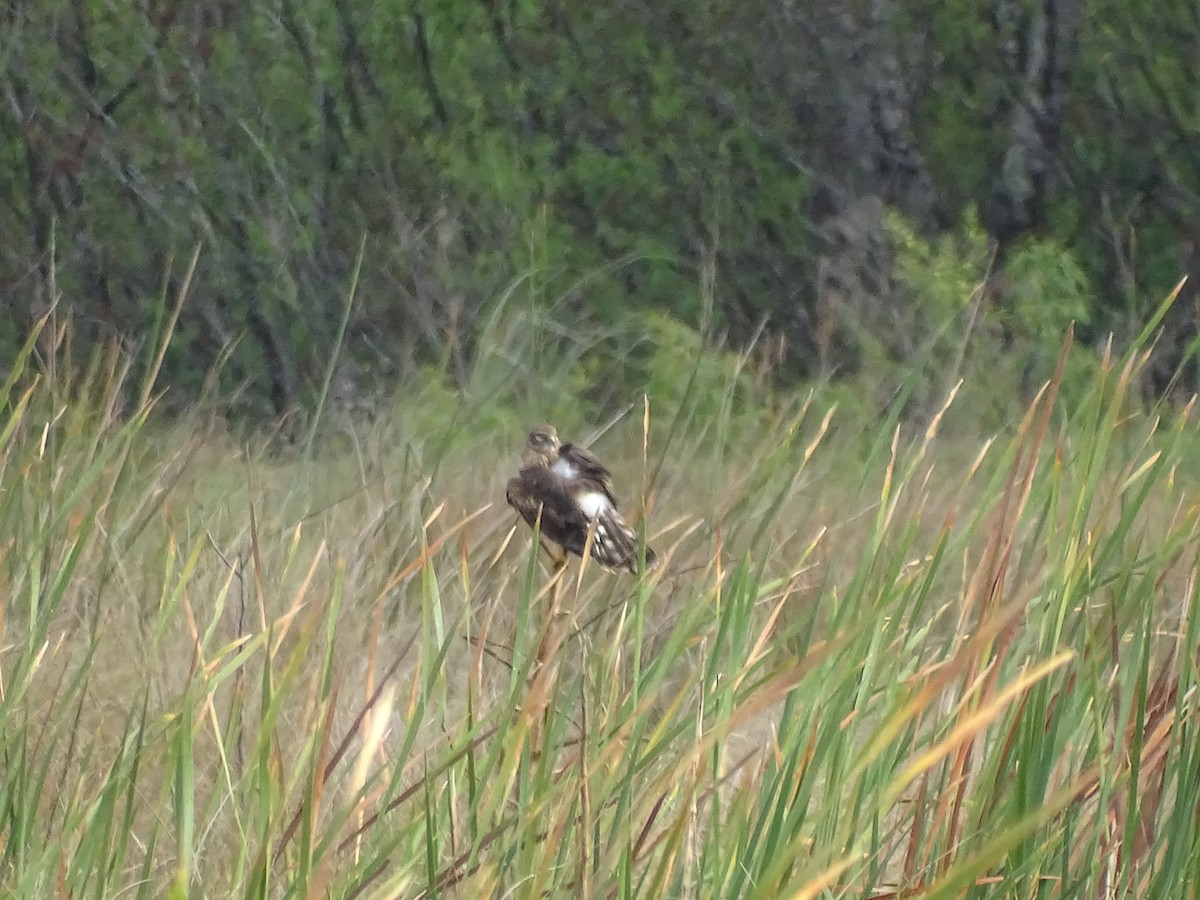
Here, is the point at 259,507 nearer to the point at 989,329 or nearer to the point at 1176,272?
the point at 989,329

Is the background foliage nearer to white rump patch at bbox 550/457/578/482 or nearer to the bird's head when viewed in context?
the bird's head

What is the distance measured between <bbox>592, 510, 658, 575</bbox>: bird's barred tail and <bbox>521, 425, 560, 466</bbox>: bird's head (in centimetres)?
23

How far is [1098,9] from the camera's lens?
6.42m

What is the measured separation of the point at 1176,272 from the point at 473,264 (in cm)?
268

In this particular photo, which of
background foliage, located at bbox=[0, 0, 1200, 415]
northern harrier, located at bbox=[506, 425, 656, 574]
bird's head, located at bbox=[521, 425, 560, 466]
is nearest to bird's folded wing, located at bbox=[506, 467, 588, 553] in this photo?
northern harrier, located at bbox=[506, 425, 656, 574]

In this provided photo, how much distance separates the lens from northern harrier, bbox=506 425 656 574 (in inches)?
75.5

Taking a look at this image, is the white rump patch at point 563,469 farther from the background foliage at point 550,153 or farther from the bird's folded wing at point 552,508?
the background foliage at point 550,153

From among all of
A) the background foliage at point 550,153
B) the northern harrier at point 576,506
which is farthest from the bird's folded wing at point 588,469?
the background foliage at point 550,153

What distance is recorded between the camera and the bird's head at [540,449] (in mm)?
2240

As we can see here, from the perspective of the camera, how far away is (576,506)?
2.00m

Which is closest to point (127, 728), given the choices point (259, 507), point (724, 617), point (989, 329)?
point (724, 617)

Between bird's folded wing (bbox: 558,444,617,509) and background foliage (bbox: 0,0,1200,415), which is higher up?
bird's folded wing (bbox: 558,444,617,509)

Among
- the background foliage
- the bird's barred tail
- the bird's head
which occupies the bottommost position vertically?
the background foliage

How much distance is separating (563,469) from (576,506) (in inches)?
6.3
